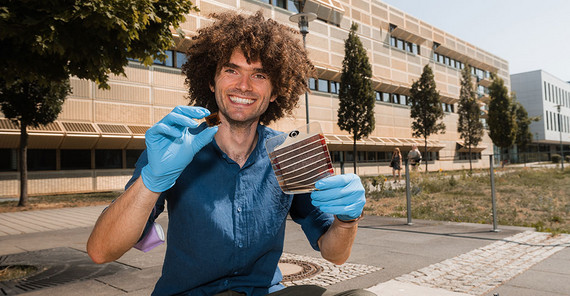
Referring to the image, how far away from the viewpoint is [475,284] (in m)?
3.86

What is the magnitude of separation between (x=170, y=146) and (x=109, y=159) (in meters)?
19.9

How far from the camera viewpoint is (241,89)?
1.88 metres

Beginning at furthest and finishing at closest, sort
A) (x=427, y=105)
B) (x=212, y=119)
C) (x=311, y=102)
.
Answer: (x=427, y=105)
(x=311, y=102)
(x=212, y=119)

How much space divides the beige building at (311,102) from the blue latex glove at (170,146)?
3.06 meters

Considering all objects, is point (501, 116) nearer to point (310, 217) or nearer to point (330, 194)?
point (310, 217)

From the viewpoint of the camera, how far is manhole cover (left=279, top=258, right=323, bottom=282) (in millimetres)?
4228

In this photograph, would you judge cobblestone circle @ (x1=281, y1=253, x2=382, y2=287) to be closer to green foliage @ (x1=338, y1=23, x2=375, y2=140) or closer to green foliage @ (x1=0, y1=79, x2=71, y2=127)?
green foliage @ (x1=0, y1=79, x2=71, y2=127)

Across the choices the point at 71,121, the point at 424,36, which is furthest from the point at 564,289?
the point at 424,36

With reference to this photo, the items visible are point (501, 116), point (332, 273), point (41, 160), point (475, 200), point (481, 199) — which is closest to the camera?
point (332, 273)

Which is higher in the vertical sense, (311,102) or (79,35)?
(311,102)

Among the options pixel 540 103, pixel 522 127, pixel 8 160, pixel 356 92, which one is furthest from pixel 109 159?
pixel 540 103

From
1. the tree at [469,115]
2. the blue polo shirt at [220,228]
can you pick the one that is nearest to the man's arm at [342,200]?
the blue polo shirt at [220,228]

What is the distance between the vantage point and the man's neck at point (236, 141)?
6.14 feet

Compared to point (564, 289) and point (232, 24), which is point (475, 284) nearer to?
point (564, 289)
